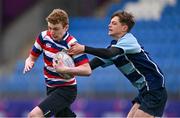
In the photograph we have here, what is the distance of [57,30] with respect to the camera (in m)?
8.16

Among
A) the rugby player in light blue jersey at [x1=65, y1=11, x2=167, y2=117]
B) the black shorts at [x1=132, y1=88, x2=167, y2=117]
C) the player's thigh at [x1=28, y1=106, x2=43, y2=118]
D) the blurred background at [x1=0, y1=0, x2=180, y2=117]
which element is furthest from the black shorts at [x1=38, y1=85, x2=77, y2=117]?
the blurred background at [x1=0, y1=0, x2=180, y2=117]

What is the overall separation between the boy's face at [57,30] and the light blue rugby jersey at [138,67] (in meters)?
0.61

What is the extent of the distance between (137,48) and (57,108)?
111 cm

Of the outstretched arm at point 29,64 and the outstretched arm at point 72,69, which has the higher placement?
the outstretched arm at point 29,64

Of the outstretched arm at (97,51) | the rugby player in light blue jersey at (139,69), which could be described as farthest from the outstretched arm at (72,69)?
the rugby player in light blue jersey at (139,69)

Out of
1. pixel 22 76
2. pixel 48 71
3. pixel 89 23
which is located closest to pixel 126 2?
pixel 89 23

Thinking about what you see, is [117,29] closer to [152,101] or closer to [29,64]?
[152,101]

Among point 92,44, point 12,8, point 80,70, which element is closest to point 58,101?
point 80,70

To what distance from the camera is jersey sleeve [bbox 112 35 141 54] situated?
8.12 metres

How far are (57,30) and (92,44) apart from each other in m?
7.54

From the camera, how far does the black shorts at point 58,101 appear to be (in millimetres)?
8266

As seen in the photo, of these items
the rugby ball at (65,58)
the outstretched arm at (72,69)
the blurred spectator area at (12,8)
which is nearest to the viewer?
the outstretched arm at (72,69)

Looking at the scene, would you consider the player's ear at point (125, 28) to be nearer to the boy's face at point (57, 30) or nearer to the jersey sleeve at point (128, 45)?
the jersey sleeve at point (128, 45)

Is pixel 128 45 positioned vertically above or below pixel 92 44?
below
